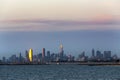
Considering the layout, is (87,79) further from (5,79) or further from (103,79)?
(5,79)

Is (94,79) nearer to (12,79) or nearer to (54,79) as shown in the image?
(54,79)

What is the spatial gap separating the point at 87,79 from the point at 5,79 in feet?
53.4

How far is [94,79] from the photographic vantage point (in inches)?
4306

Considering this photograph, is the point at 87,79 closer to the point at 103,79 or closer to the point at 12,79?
the point at 103,79

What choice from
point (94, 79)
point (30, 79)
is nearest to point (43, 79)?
point (30, 79)

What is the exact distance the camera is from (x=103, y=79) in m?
110

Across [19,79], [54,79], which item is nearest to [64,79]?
[54,79]

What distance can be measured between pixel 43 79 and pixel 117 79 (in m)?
14.0

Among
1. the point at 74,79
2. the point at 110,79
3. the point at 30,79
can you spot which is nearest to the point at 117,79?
the point at 110,79

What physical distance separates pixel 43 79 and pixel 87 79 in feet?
27.6

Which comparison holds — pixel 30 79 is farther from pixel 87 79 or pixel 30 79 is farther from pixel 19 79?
pixel 87 79

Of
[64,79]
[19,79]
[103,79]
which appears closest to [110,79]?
[103,79]

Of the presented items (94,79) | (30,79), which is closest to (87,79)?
(94,79)

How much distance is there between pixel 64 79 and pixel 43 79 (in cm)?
434
